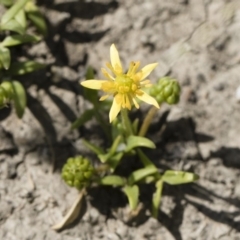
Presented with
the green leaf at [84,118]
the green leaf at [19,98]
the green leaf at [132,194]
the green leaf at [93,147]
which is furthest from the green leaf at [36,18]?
the green leaf at [132,194]

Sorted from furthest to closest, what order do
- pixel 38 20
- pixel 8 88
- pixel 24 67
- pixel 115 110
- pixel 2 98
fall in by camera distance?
pixel 38 20, pixel 24 67, pixel 8 88, pixel 2 98, pixel 115 110

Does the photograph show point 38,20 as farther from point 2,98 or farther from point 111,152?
point 111,152

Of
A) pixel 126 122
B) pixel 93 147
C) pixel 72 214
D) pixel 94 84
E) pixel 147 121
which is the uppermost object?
pixel 94 84

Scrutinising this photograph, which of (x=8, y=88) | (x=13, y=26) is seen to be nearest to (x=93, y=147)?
(x=8, y=88)

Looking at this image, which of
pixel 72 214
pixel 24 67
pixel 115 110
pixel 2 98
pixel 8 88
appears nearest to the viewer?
pixel 115 110

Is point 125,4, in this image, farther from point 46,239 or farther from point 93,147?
point 46,239

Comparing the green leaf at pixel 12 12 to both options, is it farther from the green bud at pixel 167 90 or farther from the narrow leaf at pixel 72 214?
the narrow leaf at pixel 72 214

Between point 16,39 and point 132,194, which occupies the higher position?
point 16,39

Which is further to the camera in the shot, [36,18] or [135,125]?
[36,18]
